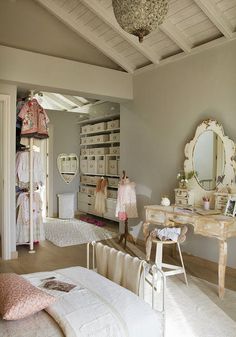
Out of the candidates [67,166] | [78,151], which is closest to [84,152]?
[78,151]

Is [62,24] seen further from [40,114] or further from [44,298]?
[44,298]

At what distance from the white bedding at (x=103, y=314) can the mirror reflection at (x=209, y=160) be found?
7.49 feet

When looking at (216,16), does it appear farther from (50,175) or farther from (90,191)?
(50,175)

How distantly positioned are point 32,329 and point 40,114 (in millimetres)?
3650

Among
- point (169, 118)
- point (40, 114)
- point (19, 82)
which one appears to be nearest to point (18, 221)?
point (40, 114)

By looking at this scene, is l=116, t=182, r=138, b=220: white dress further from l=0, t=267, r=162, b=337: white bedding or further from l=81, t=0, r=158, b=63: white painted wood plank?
l=0, t=267, r=162, b=337: white bedding

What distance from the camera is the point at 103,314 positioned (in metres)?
1.48

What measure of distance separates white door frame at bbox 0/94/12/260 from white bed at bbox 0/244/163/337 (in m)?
2.56

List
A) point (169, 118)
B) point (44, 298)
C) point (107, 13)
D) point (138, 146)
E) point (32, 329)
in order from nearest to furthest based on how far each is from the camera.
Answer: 1. point (32, 329)
2. point (44, 298)
3. point (107, 13)
4. point (169, 118)
5. point (138, 146)

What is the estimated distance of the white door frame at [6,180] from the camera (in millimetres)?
4008

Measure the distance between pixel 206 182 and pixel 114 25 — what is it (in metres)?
2.29

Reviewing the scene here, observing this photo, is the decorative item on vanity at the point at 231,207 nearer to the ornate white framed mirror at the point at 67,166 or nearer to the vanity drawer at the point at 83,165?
the vanity drawer at the point at 83,165

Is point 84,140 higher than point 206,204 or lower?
higher

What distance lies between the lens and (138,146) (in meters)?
4.91
